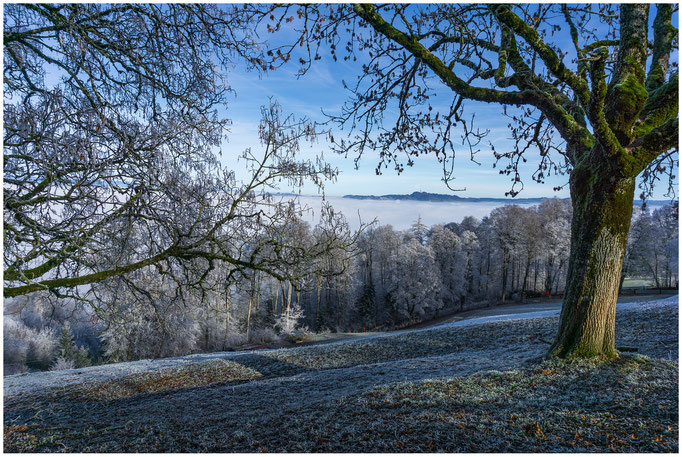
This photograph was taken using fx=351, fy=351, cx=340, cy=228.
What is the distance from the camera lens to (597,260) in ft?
19.8

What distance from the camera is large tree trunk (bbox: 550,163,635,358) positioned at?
19.7 feet

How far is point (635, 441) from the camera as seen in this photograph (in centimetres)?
360

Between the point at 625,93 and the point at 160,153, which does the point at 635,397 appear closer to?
the point at 625,93

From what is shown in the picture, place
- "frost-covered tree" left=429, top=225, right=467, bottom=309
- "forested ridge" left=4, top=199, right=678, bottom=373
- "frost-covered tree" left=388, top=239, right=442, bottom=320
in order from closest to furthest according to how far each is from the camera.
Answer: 1. "forested ridge" left=4, top=199, right=678, bottom=373
2. "frost-covered tree" left=388, top=239, right=442, bottom=320
3. "frost-covered tree" left=429, top=225, right=467, bottom=309

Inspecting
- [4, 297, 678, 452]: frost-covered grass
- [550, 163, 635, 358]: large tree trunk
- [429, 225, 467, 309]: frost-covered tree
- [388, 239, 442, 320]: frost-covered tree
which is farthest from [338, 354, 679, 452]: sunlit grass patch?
[429, 225, 467, 309]: frost-covered tree

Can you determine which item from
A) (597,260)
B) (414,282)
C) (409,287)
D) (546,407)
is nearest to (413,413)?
(546,407)

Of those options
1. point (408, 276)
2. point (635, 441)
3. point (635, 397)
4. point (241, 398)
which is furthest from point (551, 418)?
point (408, 276)

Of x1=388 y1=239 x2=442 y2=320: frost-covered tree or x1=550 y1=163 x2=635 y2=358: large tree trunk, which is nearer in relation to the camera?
x1=550 y1=163 x2=635 y2=358: large tree trunk

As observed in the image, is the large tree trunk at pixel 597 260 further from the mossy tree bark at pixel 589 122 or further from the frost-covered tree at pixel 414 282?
the frost-covered tree at pixel 414 282

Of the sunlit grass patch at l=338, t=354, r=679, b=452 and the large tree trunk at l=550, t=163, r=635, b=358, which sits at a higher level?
the large tree trunk at l=550, t=163, r=635, b=358

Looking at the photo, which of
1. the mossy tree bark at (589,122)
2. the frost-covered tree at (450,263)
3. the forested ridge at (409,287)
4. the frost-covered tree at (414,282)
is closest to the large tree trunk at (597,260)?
the mossy tree bark at (589,122)

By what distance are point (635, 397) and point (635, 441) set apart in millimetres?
1381

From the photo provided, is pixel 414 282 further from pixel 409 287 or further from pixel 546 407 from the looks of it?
pixel 546 407

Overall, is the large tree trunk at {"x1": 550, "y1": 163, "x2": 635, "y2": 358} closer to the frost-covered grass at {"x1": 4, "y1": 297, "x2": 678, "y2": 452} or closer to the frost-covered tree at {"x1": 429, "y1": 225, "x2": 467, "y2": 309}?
the frost-covered grass at {"x1": 4, "y1": 297, "x2": 678, "y2": 452}
